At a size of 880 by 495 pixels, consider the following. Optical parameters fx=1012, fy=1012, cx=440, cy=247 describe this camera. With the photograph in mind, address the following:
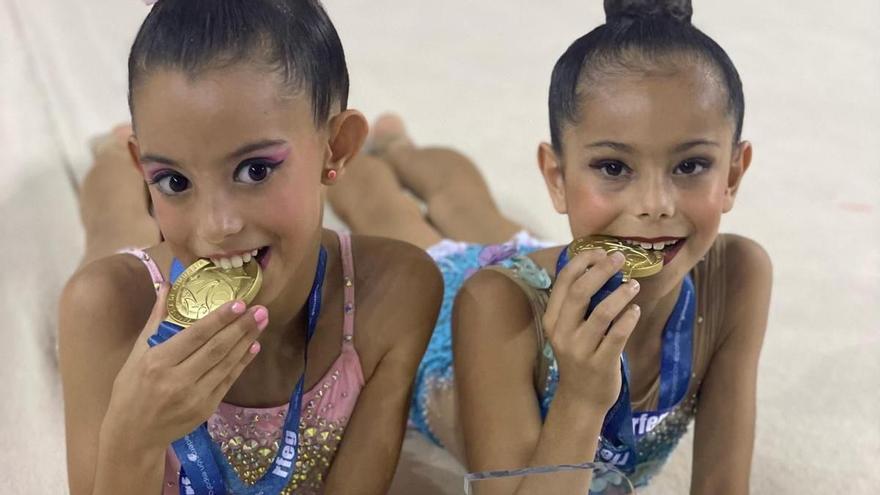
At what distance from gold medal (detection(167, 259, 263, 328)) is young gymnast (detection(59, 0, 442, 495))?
0.03 ft

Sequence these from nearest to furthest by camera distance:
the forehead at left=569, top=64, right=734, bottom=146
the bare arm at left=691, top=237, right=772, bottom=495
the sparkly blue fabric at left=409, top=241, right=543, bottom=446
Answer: the forehead at left=569, top=64, right=734, bottom=146
the bare arm at left=691, top=237, right=772, bottom=495
the sparkly blue fabric at left=409, top=241, right=543, bottom=446

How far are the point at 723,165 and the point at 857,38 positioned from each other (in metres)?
2.30

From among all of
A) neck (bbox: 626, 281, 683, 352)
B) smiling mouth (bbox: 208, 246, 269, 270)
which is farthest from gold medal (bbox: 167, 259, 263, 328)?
neck (bbox: 626, 281, 683, 352)

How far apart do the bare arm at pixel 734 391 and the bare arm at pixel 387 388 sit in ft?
1.21

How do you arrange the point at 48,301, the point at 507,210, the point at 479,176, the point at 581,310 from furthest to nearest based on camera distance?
the point at 507,210 < the point at 479,176 < the point at 48,301 < the point at 581,310

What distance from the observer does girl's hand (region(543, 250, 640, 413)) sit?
96cm

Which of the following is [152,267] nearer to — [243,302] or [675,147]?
[243,302]

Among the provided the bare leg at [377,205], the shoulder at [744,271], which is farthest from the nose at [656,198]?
the bare leg at [377,205]

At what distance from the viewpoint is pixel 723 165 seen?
41.9 inches

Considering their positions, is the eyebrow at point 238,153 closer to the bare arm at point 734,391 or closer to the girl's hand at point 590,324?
the girl's hand at point 590,324

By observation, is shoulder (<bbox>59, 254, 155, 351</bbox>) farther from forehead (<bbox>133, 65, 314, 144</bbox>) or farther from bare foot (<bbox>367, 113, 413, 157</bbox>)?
bare foot (<bbox>367, 113, 413, 157</bbox>)

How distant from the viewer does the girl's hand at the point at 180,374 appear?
90cm

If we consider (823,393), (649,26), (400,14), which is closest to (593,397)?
(649,26)

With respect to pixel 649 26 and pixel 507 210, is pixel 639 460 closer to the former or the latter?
pixel 649 26
